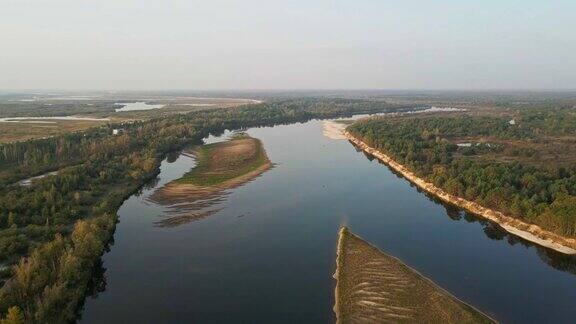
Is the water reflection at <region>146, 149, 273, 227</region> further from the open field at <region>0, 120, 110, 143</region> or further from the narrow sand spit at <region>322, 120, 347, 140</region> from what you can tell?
the open field at <region>0, 120, 110, 143</region>

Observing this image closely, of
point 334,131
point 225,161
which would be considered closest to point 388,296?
point 225,161

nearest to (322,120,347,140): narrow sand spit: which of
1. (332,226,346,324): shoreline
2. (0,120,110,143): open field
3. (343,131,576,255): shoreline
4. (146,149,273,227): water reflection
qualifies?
(343,131,576,255): shoreline

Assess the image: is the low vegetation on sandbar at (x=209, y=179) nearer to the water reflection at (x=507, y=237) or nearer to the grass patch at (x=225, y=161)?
the grass patch at (x=225, y=161)

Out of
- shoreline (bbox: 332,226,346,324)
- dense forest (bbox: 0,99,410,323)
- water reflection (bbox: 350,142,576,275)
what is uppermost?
dense forest (bbox: 0,99,410,323)

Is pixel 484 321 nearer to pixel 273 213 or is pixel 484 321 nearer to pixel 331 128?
pixel 273 213

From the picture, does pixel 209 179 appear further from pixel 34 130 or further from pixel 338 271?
pixel 34 130
